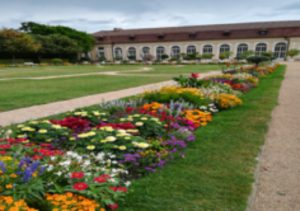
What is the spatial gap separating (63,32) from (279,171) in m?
57.4

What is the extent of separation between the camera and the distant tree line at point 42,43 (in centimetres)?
4084

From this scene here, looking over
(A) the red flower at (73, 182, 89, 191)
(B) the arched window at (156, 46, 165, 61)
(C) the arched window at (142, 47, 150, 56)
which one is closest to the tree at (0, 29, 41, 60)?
(C) the arched window at (142, 47, 150, 56)

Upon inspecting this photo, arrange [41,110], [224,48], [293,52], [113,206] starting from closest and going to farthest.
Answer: [113,206] < [41,110] < [293,52] < [224,48]

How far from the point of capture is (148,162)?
314cm

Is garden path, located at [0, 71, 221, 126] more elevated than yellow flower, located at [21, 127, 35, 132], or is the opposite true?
yellow flower, located at [21, 127, 35, 132]

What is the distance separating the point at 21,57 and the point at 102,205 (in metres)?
49.3

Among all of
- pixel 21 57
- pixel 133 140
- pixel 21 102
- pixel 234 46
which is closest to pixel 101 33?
pixel 21 57

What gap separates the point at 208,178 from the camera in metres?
2.86

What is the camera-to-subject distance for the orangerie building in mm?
46406

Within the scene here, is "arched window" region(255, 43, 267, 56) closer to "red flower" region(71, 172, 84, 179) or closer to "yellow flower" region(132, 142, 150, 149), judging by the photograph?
"yellow flower" region(132, 142, 150, 149)

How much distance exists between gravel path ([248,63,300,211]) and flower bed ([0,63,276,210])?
113cm

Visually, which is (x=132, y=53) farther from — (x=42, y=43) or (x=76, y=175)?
(x=76, y=175)

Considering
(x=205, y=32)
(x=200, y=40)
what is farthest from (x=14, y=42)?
(x=205, y=32)

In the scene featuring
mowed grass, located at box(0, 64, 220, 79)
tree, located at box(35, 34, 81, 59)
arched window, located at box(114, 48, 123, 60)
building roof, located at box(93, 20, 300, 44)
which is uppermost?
building roof, located at box(93, 20, 300, 44)
